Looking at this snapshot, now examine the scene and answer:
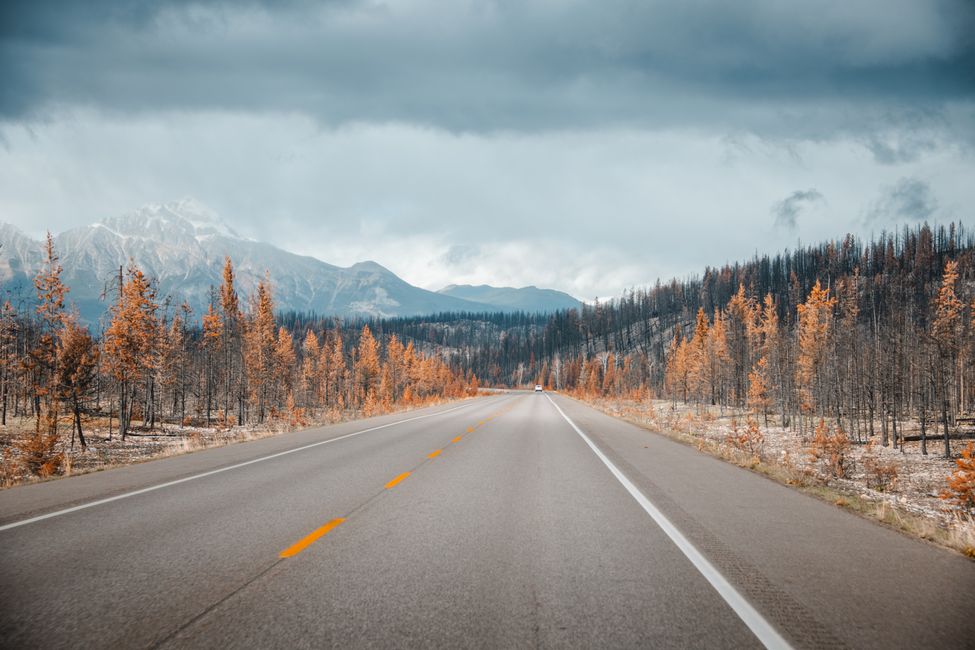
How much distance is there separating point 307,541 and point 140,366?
38.2 m

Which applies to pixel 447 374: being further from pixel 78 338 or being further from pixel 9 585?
pixel 9 585

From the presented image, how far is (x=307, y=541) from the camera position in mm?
5422

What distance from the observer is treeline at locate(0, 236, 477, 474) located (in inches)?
1087

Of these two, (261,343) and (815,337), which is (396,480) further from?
(261,343)

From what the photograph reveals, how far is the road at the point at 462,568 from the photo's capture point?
3422 mm

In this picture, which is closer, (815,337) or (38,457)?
(38,457)

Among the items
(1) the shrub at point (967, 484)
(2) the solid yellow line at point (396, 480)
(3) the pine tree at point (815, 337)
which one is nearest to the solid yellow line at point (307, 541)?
(2) the solid yellow line at point (396, 480)

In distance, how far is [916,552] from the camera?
17.7 ft

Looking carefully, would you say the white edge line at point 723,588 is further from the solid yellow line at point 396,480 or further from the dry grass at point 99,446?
the dry grass at point 99,446

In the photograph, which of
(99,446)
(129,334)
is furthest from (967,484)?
(129,334)

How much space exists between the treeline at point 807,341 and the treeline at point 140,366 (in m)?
36.6

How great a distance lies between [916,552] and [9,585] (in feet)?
27.6

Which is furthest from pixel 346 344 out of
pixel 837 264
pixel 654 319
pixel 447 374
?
pixel 837 264

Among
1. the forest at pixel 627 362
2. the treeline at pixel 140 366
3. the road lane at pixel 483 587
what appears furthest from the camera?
the forest at pixel 627 362
